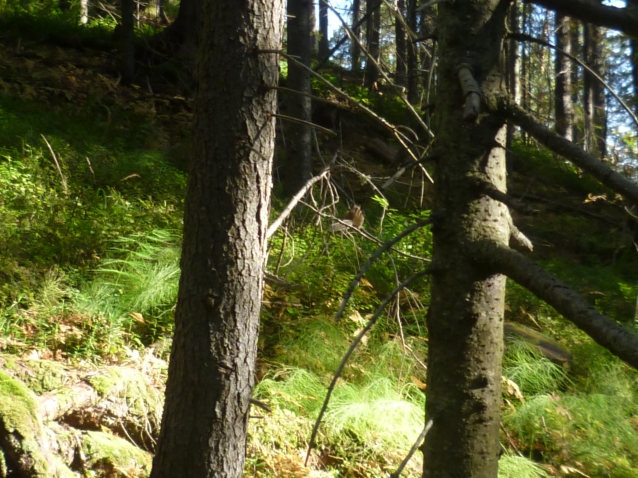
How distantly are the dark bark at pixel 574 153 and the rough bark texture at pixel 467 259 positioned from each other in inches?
3.5

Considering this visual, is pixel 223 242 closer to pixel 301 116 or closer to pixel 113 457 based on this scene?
pixel 113 457

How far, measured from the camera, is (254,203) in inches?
112

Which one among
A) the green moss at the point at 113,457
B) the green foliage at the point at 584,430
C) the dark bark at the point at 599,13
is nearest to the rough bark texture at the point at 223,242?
the green moss at the point at 113,457

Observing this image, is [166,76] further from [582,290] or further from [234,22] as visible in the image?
[234,22]

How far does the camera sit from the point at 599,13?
1882 millimetres

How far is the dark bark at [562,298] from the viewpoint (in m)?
1.49

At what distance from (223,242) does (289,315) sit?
283 cm

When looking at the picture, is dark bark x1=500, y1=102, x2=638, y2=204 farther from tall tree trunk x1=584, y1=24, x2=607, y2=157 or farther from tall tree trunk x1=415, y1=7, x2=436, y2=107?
tall tree trunk x1=584, y1=24, x2=607, y2=157

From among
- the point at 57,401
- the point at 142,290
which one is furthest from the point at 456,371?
the point at 142,290

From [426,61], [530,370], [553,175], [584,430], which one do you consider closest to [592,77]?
[553,175]

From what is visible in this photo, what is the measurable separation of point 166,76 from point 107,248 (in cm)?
631

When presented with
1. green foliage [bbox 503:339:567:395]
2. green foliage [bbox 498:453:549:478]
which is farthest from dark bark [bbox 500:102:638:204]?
green foliage [bbox 503:339:567:395]

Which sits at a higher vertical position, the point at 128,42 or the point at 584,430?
the point at 128,42

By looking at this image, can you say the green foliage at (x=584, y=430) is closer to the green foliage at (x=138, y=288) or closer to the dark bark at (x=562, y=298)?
the green foliage at (x=138, y=288)
